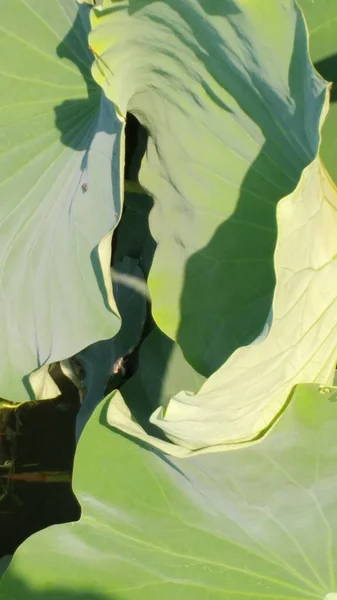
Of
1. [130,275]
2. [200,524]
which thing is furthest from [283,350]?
[130,275]

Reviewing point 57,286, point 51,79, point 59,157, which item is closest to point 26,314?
point 57,286

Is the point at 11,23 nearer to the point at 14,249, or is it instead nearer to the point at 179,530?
the point at 14,249

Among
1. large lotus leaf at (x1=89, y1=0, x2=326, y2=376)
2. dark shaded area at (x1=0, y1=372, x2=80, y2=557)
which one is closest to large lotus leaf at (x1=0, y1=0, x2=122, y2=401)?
large lotus leaf at (x1=89, y1=0, x2=326, y2=376)

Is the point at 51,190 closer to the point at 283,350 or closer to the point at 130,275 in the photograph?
the point at 130,275

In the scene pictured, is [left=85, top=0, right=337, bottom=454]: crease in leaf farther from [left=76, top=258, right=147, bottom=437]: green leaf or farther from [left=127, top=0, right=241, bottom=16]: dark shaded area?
[left=76, top=258, right=147, bottom=437]: green leaf

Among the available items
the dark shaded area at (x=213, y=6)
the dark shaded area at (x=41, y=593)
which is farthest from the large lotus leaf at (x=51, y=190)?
the dark shaded area at (x=41, y=593)
